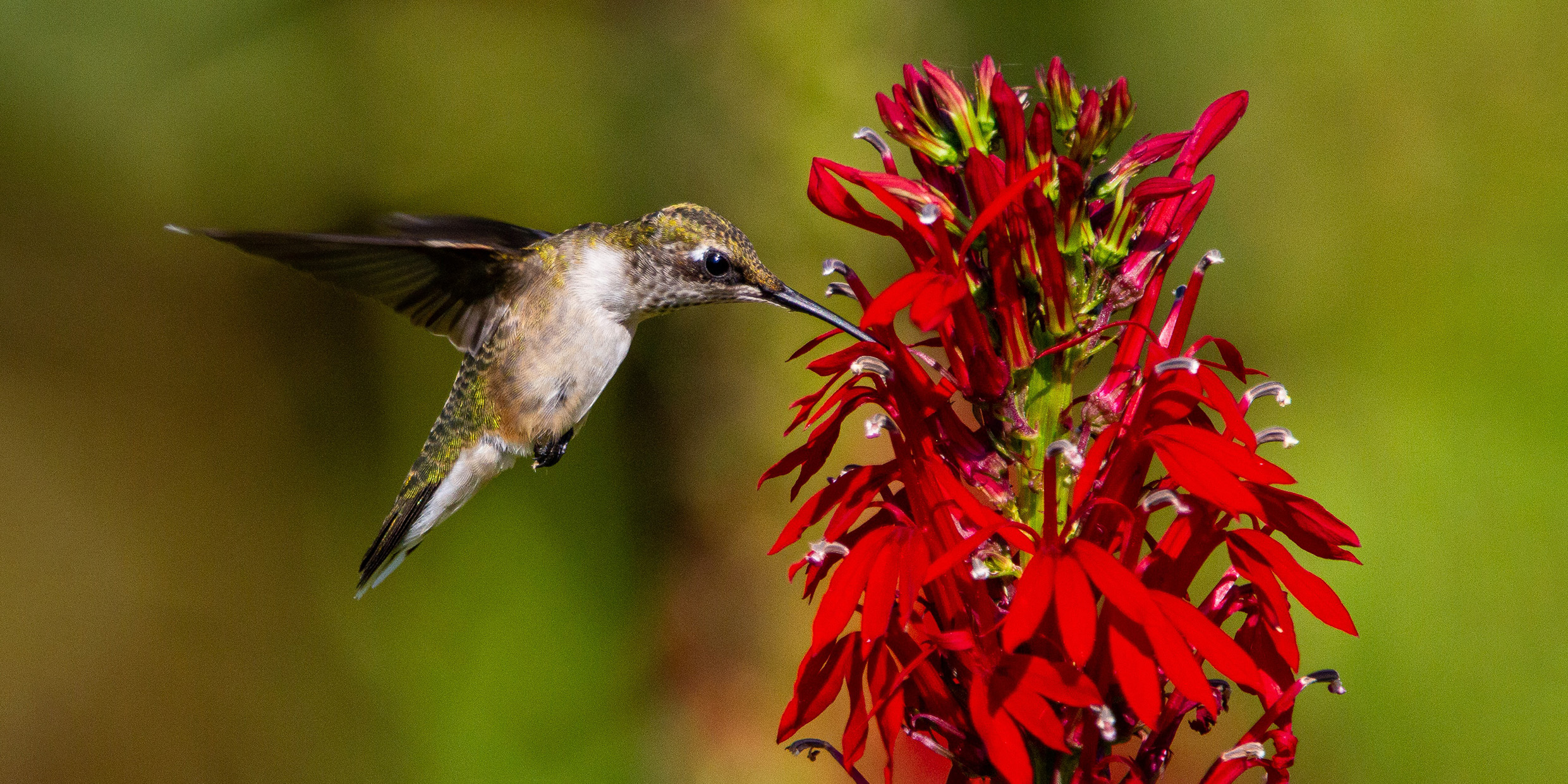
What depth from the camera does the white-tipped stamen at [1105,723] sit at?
107cm

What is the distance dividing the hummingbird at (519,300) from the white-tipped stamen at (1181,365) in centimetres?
84

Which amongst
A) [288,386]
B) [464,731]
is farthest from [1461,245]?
[288,386]

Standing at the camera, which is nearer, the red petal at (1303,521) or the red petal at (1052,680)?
the red petal at (1052,680)

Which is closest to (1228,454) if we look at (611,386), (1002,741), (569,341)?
(1002,741)

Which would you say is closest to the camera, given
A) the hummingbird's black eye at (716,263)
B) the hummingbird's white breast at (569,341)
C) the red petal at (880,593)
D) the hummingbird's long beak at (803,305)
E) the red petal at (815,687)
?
the red petal at (880,593)

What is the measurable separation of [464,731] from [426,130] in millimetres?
2022

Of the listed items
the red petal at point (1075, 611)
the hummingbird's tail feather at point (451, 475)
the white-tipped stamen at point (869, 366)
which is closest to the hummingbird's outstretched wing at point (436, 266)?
the hummingbird's tail feather at point (451, 475)

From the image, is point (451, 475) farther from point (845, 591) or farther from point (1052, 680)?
point (1052, 680)

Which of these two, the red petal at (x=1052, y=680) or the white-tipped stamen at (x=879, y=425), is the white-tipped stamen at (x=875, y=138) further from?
the red petal at (x=1052, y=680)

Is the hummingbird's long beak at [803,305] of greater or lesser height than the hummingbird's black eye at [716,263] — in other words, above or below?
below

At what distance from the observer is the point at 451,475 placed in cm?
241

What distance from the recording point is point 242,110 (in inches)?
151

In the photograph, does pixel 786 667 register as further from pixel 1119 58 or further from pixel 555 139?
pixel 1119 58

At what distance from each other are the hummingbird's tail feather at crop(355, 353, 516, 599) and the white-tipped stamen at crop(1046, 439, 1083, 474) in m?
1.48
